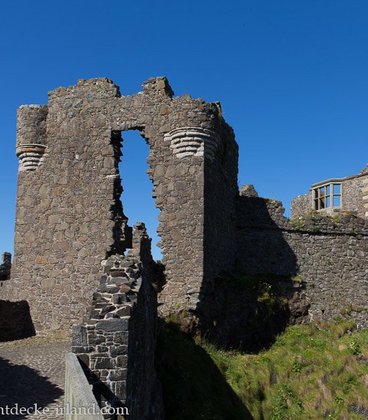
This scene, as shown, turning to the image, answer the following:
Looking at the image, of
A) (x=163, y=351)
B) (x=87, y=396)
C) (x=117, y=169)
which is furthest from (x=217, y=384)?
(x=87, y=396)

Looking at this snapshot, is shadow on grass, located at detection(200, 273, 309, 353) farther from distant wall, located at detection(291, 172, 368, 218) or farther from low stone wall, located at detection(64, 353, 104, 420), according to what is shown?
low stone wall, located at detection(64, 353, 104, 420)

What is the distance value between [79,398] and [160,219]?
10.1 metres

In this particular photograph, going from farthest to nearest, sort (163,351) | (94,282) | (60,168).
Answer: (60,168), (94,282), (163,351)

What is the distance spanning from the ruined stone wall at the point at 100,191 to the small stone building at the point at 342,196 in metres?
7.57

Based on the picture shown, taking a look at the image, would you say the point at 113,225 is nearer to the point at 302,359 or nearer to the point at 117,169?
the point at 117,169

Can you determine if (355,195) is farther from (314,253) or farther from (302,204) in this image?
(314,253)

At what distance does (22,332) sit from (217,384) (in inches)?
267

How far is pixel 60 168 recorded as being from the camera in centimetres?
1822

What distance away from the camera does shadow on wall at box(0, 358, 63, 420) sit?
9.61 m

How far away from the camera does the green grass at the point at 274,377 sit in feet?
43.7

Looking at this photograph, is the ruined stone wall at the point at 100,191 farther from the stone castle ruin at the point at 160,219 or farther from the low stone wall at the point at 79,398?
the low stone wall at the point at 79,398

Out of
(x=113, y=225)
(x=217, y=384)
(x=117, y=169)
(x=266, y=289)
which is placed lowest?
(x=217, y=384)

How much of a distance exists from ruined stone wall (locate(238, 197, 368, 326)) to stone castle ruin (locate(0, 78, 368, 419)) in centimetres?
4

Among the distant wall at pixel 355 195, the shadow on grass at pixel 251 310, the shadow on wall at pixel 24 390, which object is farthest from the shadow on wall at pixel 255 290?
the shadow on wall at pixel 24 390
